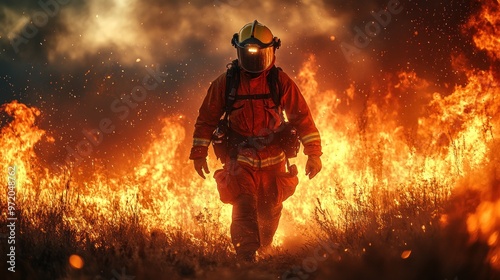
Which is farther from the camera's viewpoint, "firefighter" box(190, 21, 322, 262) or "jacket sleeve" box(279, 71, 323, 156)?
"jacket sleeve" box(279, 71, 323, 156)

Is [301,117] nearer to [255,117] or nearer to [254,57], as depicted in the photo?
[255,117]

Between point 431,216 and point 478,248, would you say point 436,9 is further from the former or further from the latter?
point 478,248

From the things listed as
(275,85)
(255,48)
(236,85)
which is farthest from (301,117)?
(255,48)

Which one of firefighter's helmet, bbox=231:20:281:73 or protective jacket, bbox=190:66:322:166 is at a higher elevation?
firefighter's helmet, bbox=231:20:281:73

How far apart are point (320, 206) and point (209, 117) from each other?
1.68m

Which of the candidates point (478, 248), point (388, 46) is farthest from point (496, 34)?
point (478, 248)

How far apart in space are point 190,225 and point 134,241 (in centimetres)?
247

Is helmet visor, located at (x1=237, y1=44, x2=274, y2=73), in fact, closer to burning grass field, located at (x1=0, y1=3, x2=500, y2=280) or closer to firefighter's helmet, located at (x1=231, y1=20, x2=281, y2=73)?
firefighter's helmet, located at (x1=231, y1=20, x2=281, y2=73)

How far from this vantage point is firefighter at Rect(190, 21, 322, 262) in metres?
5.59

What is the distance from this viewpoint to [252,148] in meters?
5.81

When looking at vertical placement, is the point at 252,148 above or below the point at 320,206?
above

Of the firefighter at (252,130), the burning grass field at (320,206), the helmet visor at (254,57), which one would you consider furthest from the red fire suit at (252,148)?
the burning grass field at (320,206)

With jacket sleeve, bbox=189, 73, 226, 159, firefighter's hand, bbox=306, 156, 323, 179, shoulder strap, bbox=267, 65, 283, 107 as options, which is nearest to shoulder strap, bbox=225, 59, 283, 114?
shoulder strap, bbox=267, 65, 283, 107

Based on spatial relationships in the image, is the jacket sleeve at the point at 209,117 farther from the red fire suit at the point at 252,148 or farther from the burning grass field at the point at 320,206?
the burning grass field at the point at 320,206
